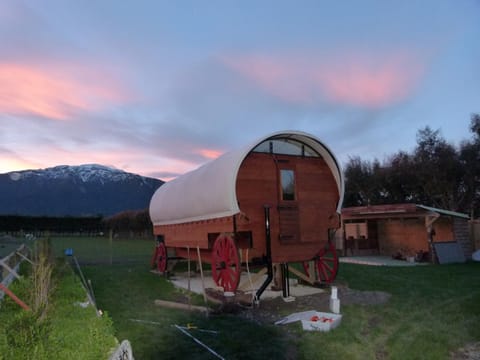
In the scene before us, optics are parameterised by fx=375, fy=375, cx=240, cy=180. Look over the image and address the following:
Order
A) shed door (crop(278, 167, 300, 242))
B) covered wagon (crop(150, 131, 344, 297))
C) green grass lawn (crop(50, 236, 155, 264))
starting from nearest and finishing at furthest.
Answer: covered wagon (crop(150, 131, 344, 297))
shed door (crop(278, 167, 300, 242))
green grass lawn (crop(50, 236, 155, 264))

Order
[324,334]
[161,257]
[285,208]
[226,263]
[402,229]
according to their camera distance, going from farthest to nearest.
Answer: [402,229], [161,257], [285,208], [226,263], [324,334]

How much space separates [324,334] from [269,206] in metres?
3.05

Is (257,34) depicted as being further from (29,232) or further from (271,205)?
(29,232)

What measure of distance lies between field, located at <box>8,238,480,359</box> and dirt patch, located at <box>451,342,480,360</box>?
7cm

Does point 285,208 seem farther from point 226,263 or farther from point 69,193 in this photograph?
point 69,193

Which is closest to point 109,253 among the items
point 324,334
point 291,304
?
point 291,304

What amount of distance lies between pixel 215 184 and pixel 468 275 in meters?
7.98

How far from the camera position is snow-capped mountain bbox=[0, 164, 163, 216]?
13525cm

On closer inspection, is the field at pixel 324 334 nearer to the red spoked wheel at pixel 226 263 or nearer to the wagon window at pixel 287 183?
the red spoked wheel at pixel 226 263

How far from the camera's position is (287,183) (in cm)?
841

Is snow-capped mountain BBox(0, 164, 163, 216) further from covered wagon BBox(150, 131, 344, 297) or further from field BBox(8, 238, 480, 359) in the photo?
field BBox(8, 238, 480, 359)

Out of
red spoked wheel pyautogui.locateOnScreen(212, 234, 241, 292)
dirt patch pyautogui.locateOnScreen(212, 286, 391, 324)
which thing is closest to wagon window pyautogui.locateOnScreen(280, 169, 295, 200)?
red spoked wheel pyautogui.locateOnScreen(212, 234, 241, 292)

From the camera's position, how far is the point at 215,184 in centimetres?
817

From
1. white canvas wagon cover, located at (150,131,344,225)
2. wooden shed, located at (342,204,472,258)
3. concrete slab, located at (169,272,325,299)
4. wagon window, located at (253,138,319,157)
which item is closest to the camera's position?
white canvas wagon cover, located at (150,131,344,225)
